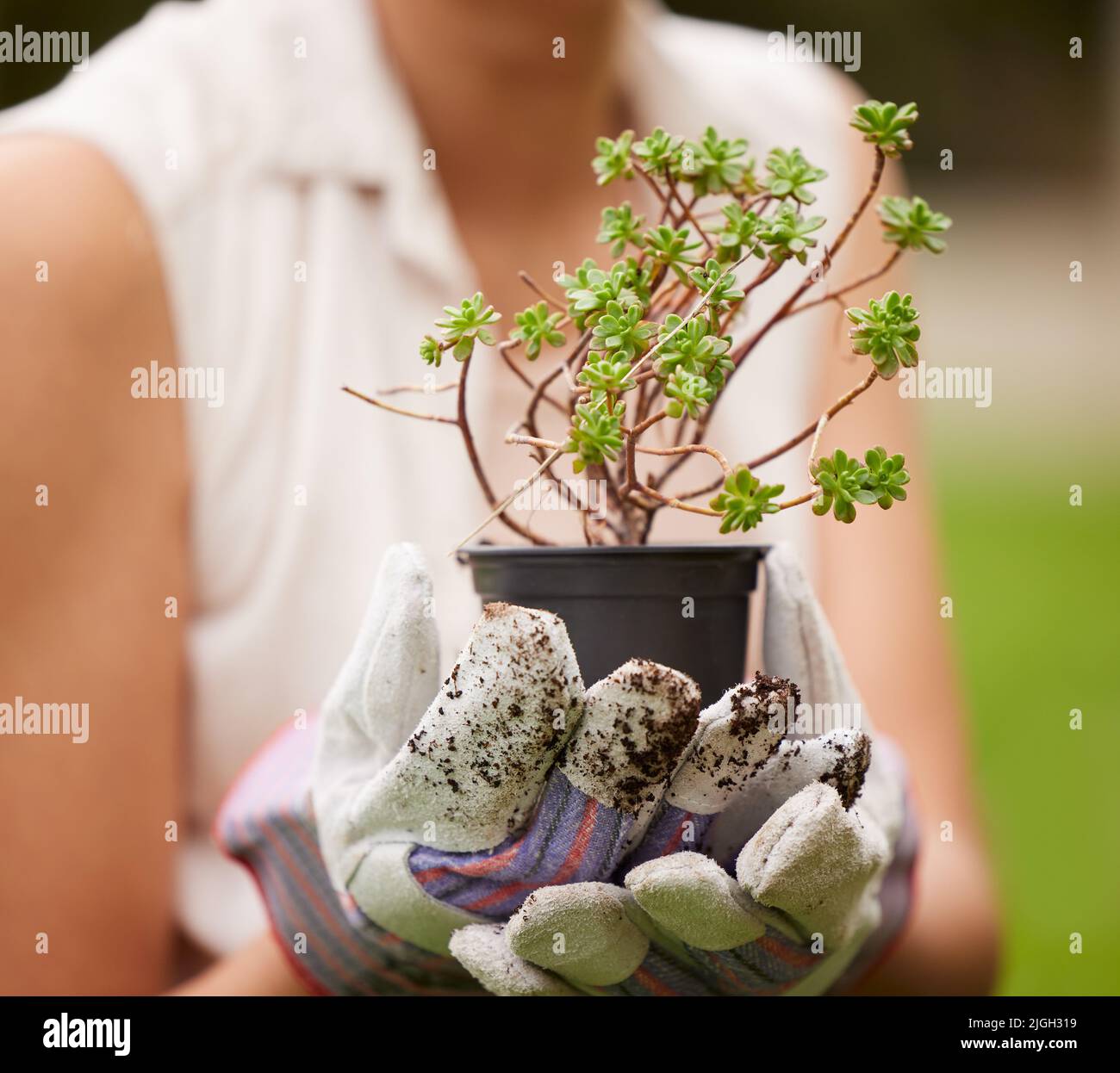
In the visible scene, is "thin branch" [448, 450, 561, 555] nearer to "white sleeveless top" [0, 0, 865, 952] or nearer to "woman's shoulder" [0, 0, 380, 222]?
"white sleeveless top" [0, 0, 865, 952]

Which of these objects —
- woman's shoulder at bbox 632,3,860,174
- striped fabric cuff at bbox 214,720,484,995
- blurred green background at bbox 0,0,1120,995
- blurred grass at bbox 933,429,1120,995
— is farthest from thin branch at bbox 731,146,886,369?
blurred green background at bbox 0,0,1120,995

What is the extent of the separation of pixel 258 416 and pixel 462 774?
0.53 metres

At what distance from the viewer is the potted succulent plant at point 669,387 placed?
434 mm

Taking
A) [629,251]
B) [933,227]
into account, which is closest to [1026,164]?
[629,251]

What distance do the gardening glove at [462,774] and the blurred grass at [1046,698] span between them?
3.75 ft

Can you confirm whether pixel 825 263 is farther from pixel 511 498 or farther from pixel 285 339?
pixel 285 339

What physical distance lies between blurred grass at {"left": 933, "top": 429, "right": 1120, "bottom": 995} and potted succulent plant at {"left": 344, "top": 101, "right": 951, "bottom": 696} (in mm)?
1134

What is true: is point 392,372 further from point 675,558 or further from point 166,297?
point 675,558

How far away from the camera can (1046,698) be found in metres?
3.03

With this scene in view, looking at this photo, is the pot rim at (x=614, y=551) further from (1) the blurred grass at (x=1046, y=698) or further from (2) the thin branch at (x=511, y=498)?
(1) the blurred grass at (x=1046, y=698)

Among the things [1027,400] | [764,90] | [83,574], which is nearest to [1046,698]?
[764,90]

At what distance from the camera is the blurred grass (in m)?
2.24

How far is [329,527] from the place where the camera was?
0.90m
